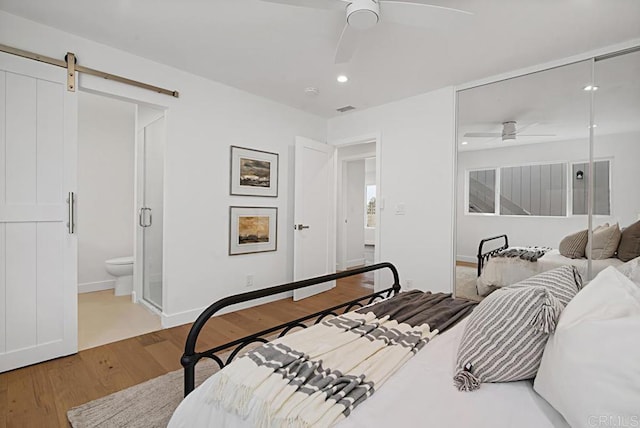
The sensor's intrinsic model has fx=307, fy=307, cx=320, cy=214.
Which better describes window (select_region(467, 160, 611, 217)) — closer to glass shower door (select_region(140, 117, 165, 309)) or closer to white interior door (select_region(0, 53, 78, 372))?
glass shower door (select_region(140, 117, 165, 309))

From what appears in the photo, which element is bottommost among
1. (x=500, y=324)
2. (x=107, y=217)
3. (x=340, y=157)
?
(x=500, y=324)

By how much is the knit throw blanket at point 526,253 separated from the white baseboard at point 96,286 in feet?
16.0

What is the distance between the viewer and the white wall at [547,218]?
7.94ft

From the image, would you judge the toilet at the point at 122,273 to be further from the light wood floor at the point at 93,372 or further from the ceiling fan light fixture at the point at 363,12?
the ceiling fan light fixture at the point at 363,12

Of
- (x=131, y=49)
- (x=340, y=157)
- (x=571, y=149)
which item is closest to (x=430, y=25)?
(x=571, y=149)

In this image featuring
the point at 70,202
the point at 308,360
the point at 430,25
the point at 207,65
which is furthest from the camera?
the point at 207,65

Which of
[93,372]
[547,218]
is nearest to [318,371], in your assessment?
[93,372]

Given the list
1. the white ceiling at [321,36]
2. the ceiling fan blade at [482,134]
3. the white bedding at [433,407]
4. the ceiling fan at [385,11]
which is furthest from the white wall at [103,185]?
the ceiling fan blade at [482,134]

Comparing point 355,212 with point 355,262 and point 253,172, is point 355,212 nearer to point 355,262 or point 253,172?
point 355,262

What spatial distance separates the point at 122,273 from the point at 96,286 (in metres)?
0.66

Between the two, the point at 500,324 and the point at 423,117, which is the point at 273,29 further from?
the point at 500,324

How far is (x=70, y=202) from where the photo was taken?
2.37 metres

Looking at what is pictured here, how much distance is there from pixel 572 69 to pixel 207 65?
10.8 feet

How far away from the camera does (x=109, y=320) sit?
3105 millimetres
